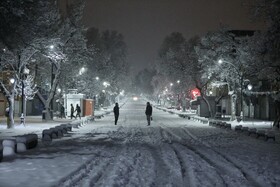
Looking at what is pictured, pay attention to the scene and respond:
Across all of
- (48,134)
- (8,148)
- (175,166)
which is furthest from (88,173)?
(48,134)

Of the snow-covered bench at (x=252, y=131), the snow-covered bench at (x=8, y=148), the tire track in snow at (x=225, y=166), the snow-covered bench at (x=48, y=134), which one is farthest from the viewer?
the snow-covered bench at (x=252, y=131)

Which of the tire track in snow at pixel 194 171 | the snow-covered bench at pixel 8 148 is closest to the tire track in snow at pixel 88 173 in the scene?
the tire track in snow at pixel 194 171

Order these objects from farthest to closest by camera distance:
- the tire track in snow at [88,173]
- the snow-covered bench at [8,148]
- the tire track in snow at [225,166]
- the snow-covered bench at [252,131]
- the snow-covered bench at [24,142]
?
the snow-covered bench at [252,131]
the snow-covered bench at [24,142]
the snow-covered bench at [8,148]
the tire track in snow at [225,166]
the tire track in snow at [88,173]

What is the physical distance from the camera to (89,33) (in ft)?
322

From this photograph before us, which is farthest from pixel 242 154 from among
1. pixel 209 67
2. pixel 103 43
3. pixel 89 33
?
pixel 103 43

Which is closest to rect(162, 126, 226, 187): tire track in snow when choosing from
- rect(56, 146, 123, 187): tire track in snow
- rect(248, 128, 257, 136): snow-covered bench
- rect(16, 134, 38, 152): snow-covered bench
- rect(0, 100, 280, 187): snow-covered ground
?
rect(0, 100, 280, 187): snow-covered ground

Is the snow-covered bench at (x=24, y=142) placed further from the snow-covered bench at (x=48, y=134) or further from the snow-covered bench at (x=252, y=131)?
the snow-covered bench at (x=252, y=131)

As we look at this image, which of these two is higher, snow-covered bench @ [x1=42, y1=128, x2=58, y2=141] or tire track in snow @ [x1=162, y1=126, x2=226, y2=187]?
snow-covered bench @ [x1=42, y1=128, x2=58, y2=141]

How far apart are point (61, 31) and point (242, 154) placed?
30.2m

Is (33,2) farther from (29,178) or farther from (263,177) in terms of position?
(263,177)

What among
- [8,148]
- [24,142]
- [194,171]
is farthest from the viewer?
[24,142]

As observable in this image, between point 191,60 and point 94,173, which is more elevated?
point 191,60

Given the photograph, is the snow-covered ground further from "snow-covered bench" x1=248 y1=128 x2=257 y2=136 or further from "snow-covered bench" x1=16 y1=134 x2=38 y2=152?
"snow-covered bench" x1=248 y1=128 x2=257 y2=136

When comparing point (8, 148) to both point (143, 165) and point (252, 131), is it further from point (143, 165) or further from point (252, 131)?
point (252, 131)
